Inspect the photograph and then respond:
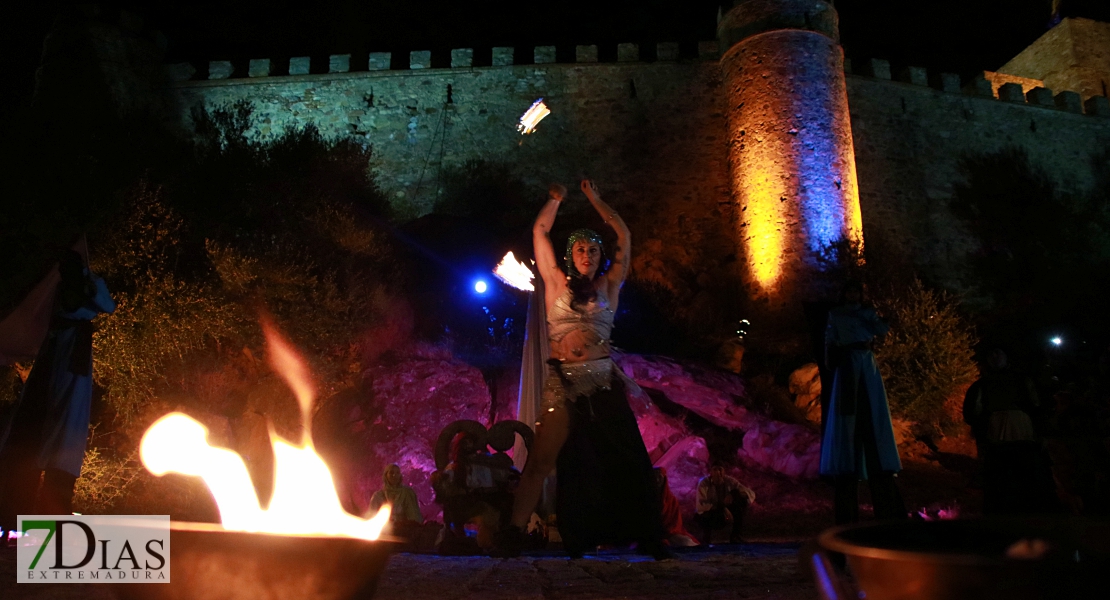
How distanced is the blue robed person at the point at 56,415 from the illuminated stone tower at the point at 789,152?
16.3m

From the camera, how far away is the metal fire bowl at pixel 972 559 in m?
1.23

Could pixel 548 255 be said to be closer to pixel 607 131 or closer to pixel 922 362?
pixel 922 362

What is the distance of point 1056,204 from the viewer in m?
24.6

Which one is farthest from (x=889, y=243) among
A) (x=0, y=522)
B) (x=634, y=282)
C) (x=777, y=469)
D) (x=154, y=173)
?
(x=0, y=522)

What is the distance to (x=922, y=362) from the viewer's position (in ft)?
56.5

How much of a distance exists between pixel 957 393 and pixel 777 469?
6.83 metres

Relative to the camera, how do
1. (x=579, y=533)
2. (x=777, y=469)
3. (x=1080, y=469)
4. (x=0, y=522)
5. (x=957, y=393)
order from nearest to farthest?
(x=579, y=533)
(x=0, y=522)
(x=1080, y=469)
(x=777, y=469)
(x=957, y=393)

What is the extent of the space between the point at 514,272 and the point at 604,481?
6.89 feet

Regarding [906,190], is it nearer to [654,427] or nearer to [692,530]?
[654,427]

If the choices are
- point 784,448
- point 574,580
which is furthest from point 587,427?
point 784,448

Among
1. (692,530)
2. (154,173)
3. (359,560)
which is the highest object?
(154,173)

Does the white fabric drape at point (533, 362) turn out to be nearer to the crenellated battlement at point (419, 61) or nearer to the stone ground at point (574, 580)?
the stone ground at point (574, 580)

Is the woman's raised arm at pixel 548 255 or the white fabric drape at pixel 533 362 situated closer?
the woman's raised arm at pixel 548 255

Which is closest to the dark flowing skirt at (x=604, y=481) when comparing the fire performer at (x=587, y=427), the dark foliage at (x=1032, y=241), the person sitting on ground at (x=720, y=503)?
the fire performer at (x=587, y=427)
